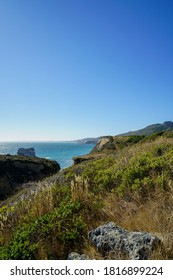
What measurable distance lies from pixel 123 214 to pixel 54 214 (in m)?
1.47

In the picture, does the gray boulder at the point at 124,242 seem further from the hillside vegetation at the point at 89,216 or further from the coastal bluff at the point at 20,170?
the coastal bluff at the point at 20,170

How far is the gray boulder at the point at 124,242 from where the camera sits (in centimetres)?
388

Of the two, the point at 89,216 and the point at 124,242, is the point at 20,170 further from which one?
the point at 124,242

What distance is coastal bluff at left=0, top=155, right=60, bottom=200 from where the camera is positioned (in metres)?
26.6

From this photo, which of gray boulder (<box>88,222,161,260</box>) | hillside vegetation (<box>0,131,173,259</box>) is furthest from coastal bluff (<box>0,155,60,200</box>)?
gray boulder (<box>88,222,161,260</box>)

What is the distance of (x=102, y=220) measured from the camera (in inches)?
233

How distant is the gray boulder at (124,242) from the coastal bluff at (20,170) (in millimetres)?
22111

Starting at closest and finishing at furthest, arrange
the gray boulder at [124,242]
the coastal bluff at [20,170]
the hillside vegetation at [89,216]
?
the gray boulder at [124,242] → the hillside vegetation at [89,216] → the coastal bluff at [20,170]

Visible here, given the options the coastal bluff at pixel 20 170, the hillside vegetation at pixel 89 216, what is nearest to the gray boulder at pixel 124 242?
the hillside vegetation at pixel 89 216

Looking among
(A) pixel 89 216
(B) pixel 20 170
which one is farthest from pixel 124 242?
(B) pixel 20 170

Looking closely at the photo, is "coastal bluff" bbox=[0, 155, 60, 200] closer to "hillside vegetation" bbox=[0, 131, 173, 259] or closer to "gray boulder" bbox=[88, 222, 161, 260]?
"hillside vegetation" bbox=[0, 131, 173, 259]

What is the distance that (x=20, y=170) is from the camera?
29078mm

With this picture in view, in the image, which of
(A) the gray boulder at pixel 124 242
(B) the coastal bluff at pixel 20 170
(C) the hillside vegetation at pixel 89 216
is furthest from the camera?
(B) the coastal bluff at pixel 20 170
